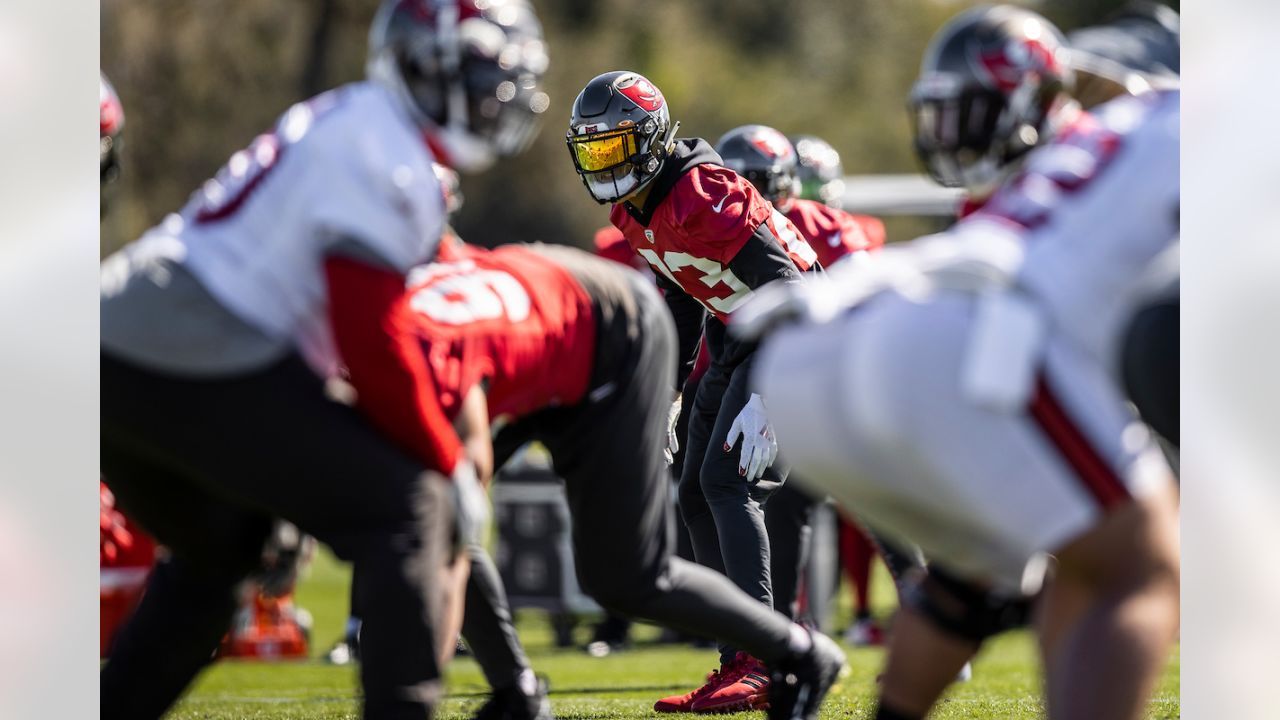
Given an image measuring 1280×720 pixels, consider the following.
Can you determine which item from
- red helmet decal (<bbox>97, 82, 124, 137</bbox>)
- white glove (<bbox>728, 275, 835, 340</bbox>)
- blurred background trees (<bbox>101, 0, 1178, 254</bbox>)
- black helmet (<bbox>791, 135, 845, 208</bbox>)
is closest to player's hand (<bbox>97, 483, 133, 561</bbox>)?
red helmet decal (<bbox>97, 82, 124, 137</bbox>)

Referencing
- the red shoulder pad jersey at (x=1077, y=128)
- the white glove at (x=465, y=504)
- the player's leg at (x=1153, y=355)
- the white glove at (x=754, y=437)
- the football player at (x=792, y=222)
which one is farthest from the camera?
the football player at (x=792, y=222)

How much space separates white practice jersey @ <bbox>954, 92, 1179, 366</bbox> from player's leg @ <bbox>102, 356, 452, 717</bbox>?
0.85 metres

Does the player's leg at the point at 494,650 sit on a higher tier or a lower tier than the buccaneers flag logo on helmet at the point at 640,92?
lower

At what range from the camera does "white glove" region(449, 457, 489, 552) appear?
229 cm

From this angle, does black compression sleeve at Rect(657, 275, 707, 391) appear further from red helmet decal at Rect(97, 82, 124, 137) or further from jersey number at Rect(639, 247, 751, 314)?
red helmet decal at Rect(97, 82, 124, 137)

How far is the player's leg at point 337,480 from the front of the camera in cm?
218

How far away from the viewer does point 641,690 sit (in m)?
4.60

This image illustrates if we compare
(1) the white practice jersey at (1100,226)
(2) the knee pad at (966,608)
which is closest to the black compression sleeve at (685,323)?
(2) the knee pad at (966,608)

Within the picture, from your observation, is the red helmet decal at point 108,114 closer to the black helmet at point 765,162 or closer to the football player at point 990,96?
the black helmet at point 765,162

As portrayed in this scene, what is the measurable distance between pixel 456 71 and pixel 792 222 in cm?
250

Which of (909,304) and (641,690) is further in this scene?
(641,690)

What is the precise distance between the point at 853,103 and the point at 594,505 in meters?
27.9
